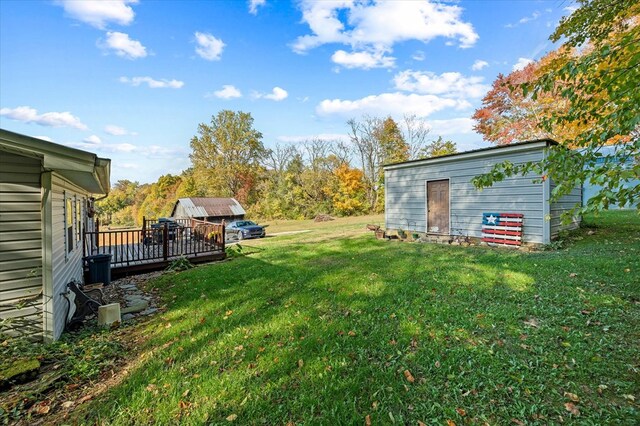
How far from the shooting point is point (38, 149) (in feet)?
10.4

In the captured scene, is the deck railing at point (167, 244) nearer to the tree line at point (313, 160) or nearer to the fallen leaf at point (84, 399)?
the fallen leaf at point (84, 399)

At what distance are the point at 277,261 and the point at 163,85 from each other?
12484mm

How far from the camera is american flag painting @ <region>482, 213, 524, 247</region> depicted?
26.4 ft

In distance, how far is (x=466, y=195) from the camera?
9.28 metres

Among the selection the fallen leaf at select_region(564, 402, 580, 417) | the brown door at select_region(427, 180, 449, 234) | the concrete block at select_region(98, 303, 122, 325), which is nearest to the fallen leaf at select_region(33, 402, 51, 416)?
the concrete block at select_region(98, 303, 122, 325)

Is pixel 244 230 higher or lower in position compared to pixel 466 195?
lower

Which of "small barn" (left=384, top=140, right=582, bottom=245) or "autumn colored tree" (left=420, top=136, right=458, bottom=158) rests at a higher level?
"autumn colored tree" (left=420, top=136, right=458, bottom=158)

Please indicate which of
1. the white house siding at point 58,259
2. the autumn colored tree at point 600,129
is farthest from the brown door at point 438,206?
the white house siding at point 58,259

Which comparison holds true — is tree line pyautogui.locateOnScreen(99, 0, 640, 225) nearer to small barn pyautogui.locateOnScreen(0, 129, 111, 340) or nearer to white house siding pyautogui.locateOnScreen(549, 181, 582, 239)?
white house siding pyautogui.locateOnScreen(549, 181, 582, 239)

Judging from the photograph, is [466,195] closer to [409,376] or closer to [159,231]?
[409,376]

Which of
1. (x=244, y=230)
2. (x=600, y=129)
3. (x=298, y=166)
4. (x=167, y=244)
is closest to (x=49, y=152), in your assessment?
(x=167, y=244)

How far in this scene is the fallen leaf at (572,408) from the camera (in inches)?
82.0

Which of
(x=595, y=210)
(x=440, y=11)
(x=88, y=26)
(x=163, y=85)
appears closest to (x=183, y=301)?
(x=595, y=210)

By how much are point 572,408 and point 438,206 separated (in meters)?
8.52
